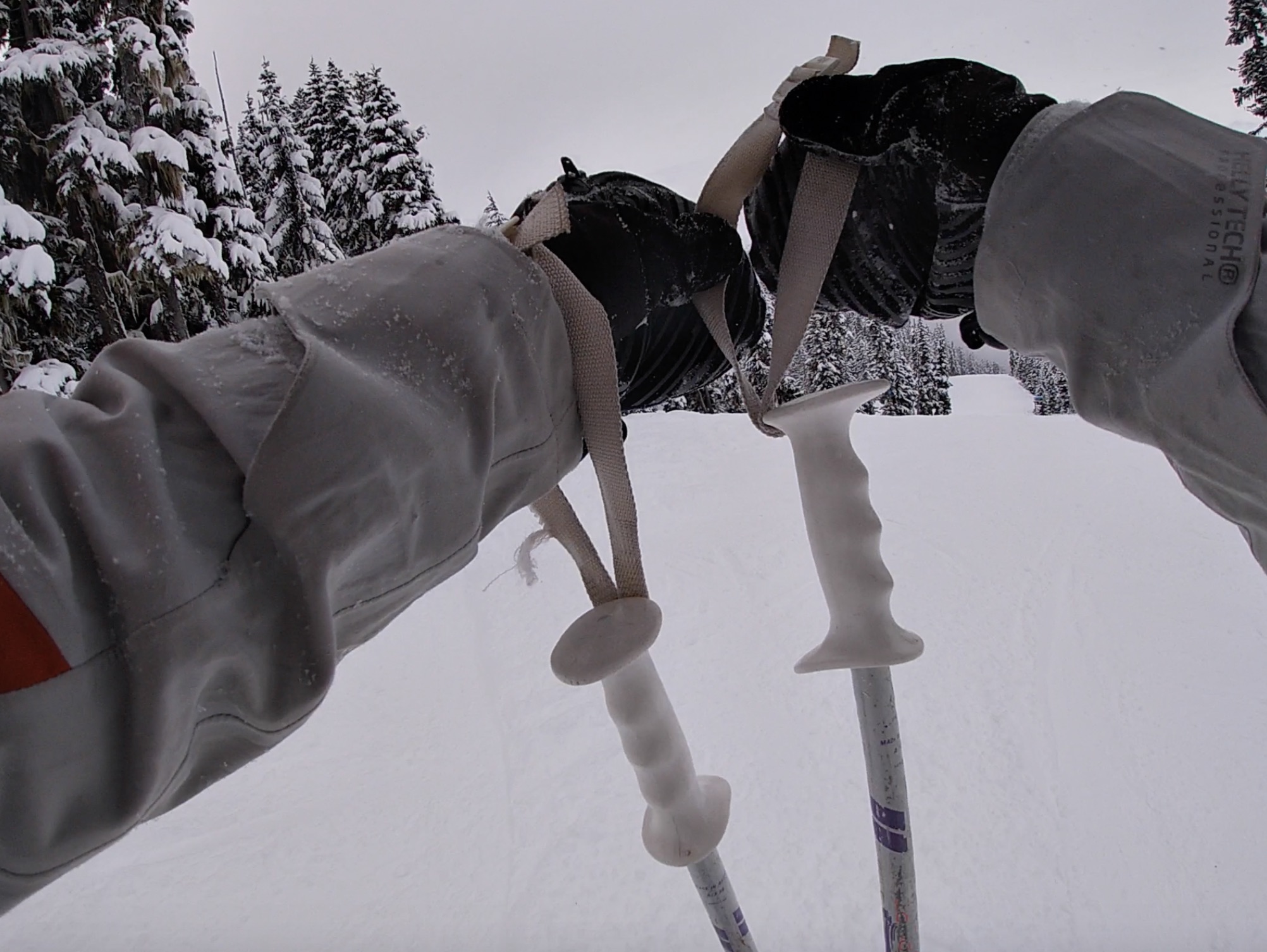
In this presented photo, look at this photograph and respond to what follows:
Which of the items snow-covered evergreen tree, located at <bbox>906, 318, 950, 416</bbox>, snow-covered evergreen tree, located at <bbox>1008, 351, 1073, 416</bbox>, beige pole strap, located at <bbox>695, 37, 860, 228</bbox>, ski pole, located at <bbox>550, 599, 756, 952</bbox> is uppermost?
beige pole strap, located at <bbox>695, 37, 860, 228</bbox>

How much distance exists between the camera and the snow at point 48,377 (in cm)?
642

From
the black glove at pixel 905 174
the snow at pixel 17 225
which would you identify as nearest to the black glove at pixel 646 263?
→ the black glove at pixel 905 174

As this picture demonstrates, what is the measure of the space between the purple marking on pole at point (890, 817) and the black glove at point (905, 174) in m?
0.98

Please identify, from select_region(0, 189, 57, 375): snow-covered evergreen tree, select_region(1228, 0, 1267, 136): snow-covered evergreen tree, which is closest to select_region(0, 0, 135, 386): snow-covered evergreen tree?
select_region(0, 189, 57, 375): snow-covered evergreen tree

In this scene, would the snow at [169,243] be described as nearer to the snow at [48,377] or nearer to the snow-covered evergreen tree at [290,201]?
the snow at [48,377]

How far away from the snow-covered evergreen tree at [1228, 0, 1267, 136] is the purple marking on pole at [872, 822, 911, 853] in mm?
18289

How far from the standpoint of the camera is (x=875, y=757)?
1525mm

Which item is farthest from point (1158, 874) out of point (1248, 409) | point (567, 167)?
point (567, 167)

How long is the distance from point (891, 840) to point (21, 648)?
1.61 meters

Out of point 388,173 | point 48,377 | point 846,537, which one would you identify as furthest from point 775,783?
point 388,173

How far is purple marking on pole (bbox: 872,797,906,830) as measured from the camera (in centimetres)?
156

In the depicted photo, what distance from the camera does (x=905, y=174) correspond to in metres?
1.19

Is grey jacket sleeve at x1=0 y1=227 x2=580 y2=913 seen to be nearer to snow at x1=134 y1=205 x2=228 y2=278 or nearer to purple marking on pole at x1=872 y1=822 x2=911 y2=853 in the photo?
purple marking on pole at x1=872 y1=822 x2=911 y2=853

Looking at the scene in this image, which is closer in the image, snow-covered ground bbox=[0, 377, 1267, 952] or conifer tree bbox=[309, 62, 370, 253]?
snow-covered ground bbox=[0, 377, 1267, 952]
